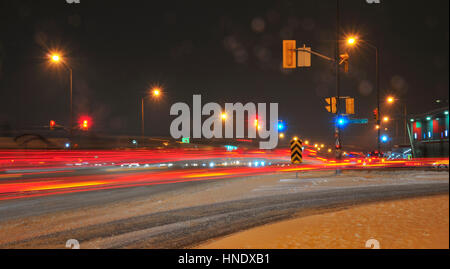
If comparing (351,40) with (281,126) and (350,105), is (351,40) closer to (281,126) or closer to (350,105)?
(350,105)

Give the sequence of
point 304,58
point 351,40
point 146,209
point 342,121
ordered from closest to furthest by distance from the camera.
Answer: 1. point 146,209
2. point 304,58
3. point 342,121
4. point 351,40

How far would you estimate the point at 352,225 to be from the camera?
7020 mm

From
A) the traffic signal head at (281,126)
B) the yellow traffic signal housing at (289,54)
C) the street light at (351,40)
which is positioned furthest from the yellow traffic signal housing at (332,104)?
the yellow traffic signal housing at (289,54)

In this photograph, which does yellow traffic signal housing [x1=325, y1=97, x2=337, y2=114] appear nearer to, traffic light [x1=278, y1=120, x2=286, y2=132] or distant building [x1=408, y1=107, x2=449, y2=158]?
traffic light [x1=278, y1=120, x2=286, y2=132]

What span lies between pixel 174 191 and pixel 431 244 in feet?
32.1

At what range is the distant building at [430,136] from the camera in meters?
36.1

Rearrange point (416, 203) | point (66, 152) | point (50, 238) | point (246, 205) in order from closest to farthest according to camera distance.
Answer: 1. point (50, 238)
2. point (416, 203)
3. point (246, 205)
4. point (66, 152)

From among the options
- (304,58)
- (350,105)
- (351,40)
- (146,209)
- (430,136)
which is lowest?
(146,209)

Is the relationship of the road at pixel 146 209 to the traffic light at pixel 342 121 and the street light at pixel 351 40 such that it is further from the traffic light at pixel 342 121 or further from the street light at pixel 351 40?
the street light at pixel 351 40

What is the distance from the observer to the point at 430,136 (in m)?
43.7

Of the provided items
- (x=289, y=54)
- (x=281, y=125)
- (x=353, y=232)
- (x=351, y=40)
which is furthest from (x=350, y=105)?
(x=353, y=232)

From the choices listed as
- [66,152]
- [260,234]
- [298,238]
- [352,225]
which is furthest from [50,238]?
[66,152]

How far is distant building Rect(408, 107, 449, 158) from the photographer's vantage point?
3609 cm
